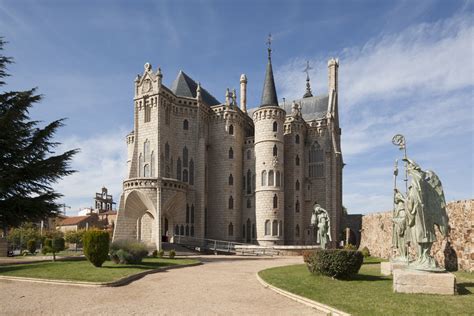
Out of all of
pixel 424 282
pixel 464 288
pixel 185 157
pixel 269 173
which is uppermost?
pixel 185 157

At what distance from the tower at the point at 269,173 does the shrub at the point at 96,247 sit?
2548 centimetres

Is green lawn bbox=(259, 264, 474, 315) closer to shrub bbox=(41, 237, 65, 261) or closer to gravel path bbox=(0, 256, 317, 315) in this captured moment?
gravel path bbox=(0, 256, 317, 315)

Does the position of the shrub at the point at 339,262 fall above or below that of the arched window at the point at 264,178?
below

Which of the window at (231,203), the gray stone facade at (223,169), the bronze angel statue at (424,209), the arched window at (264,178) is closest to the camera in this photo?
the bronze angel statue at (424,209)

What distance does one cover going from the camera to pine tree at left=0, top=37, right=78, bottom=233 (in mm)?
24156

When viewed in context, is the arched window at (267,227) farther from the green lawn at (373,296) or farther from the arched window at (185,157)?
the green lawn at (373,296)

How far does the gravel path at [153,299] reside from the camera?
10.2 metres

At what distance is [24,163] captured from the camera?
2516 centimetres

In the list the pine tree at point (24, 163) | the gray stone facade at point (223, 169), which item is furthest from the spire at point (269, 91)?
the pine tree at point (24, 163)

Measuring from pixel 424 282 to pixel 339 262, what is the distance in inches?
134

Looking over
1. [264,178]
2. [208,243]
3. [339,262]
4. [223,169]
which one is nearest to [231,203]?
[223,169]

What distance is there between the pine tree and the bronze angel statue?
21.1m

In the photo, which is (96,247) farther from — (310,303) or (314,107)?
(314,107)

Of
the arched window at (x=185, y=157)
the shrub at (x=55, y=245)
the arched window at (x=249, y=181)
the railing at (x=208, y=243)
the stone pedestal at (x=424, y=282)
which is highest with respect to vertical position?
the arched window at (x=185, y=157)
